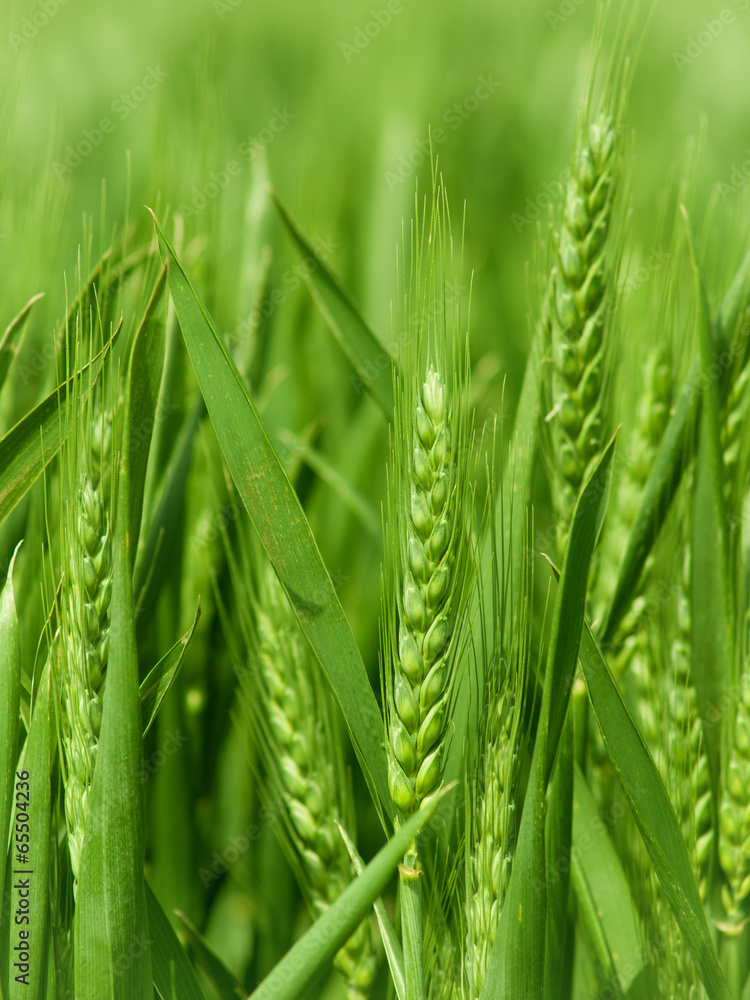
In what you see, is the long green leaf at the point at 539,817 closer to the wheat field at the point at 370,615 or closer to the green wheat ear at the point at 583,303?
the wheat field at the point at 370,615

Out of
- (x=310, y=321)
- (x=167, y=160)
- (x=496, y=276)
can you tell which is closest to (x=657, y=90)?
(x=496, y=276)

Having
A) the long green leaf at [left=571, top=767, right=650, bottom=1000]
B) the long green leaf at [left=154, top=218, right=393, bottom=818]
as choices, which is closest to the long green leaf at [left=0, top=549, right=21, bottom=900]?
the long green leaf at [left=154, top=218, right=393, bottom=818]

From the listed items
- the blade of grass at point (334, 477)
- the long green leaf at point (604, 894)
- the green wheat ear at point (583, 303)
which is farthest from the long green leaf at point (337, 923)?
the blade of grass at point (334, 477)

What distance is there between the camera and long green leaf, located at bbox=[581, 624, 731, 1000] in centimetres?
47

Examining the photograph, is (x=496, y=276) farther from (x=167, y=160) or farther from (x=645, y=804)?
(x=645, y=804)

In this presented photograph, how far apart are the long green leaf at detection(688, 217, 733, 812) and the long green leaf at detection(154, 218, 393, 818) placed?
0.31m

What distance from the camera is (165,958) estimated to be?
49 centimetres

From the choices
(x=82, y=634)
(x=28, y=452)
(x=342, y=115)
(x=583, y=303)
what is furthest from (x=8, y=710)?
(x=342, y=115)

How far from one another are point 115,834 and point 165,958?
0.38 feet

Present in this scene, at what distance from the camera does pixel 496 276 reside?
126 centimetres

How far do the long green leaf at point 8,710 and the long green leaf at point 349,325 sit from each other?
1.23 ft

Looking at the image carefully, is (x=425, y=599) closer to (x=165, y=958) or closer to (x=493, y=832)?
(x=493, y=832)

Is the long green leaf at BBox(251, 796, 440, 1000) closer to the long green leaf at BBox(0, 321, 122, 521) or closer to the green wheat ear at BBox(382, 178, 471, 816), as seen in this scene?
the green wheat ear at BBox(382, 178, 471, 816)

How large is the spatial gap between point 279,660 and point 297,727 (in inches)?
2.3
